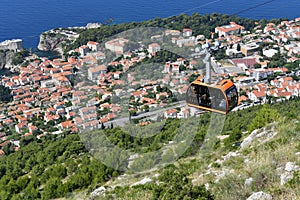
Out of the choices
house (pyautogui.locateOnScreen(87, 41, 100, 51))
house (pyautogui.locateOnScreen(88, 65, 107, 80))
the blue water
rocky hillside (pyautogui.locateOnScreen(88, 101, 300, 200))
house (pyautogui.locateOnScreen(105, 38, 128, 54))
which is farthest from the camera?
the blue water

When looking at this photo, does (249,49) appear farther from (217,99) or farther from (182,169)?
(217,99)

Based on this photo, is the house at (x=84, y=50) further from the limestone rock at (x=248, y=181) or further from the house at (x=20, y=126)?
the limestone rock at (x=248, y=181)

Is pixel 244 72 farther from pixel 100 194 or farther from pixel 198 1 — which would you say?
pixel 198 1

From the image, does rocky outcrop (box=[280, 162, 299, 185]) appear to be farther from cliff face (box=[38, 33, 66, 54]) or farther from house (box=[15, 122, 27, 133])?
cliff face (box=[38, 33, 66, 54])

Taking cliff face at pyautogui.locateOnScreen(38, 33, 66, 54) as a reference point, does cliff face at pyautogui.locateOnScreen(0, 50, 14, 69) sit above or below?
below

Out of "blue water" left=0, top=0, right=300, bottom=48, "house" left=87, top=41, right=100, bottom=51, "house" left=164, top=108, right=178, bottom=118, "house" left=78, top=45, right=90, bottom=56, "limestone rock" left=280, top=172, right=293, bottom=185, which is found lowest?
"house" left=164, top=108, right=178, bottom=118

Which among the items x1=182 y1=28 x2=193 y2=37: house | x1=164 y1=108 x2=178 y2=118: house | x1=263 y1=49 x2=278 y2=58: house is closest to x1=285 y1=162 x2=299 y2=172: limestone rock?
x1=164 y1=108 x2=178 y2=118: house

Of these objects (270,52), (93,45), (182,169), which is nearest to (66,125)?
(93,45)

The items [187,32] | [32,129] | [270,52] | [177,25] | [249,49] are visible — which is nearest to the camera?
[32,129]
